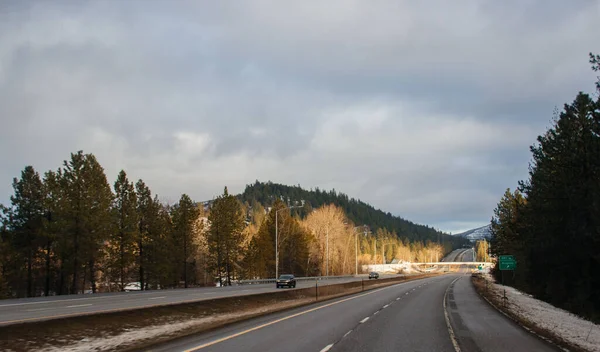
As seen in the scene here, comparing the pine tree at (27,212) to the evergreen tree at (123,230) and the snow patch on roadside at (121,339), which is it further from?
the snow patch on roadside at (121,339)

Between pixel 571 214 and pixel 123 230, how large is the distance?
50953 mm

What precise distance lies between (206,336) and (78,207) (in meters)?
42.7

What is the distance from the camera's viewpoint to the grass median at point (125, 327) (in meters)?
10.9

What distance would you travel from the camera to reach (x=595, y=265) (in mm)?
28688

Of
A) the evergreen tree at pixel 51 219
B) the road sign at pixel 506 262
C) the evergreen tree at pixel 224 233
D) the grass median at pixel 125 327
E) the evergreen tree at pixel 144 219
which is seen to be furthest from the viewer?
the evergreen tree at pixel 224 233

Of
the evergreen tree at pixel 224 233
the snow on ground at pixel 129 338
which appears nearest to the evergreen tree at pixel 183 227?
the evergreen tree at pixel 224 233

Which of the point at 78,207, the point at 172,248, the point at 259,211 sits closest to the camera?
the point at 78,207

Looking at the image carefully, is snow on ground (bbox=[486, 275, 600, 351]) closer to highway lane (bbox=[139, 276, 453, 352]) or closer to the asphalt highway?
the asphalt highway

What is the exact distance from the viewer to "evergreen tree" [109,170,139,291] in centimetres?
5856

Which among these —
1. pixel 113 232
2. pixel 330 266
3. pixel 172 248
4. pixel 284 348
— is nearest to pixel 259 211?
pixel 330 266

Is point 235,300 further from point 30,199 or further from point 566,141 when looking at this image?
point 30,199

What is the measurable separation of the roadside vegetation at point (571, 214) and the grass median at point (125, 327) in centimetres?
1731

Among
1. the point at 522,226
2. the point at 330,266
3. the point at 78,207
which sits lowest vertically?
the point at 330,266

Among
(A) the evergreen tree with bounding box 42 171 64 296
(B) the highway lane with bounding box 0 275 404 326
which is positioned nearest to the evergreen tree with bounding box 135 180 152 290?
(A) the evergreen tree with bounding box 42 171 64 296
